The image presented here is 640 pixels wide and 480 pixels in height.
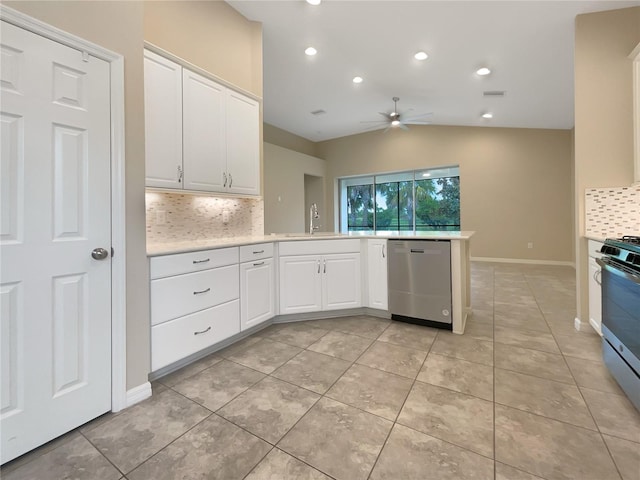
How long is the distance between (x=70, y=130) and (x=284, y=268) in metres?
1.91

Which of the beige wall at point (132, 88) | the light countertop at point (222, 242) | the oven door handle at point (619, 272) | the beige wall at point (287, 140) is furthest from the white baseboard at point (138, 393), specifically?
the beige wall at point (287, 140)

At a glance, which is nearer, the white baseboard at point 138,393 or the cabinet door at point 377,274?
the white baseboard at point 138,393

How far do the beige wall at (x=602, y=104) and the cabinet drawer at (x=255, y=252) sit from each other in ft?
9.72

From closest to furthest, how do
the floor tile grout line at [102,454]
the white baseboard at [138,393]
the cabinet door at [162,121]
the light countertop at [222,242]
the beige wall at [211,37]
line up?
the floor tile grout line at [102,454], the white baseboard at [138,393], the light countertop at [222,242], the cabinet door at [162,121], the beige wall at [211,37]

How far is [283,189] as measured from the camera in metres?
6.64

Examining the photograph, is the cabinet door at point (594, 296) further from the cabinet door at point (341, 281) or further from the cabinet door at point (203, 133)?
the cabinet door at point (203, 133)

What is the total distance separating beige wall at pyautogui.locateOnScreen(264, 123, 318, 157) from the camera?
23.1 feet

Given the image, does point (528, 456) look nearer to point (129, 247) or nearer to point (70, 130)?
point (129, 247)

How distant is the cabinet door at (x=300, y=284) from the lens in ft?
9.62

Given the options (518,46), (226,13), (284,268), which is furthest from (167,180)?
(518,46)

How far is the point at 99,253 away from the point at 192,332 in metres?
0.86

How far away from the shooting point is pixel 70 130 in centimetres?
146

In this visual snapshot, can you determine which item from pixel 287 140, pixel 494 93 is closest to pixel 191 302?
pixel 494 93

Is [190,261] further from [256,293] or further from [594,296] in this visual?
[594,296]
